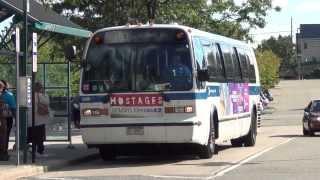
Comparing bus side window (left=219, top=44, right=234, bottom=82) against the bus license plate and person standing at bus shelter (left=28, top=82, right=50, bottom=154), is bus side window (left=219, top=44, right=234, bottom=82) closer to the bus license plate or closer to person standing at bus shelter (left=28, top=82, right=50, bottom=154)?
the bus license plate

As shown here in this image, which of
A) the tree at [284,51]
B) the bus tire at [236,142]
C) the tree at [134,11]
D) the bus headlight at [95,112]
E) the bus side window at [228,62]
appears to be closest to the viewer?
the bus headlight at [95,112]

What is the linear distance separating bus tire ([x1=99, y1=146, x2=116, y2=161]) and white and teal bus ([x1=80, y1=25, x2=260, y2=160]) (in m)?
0.08

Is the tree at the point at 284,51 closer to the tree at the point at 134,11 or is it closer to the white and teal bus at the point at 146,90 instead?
the tree at the point at 134,11

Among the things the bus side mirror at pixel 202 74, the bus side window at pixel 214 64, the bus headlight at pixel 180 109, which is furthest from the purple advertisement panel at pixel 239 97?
the bus headlight at pixel 180 109

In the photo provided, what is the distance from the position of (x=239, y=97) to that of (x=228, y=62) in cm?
153

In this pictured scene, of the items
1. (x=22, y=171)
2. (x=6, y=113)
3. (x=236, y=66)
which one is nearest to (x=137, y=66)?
(x=6, y=113)

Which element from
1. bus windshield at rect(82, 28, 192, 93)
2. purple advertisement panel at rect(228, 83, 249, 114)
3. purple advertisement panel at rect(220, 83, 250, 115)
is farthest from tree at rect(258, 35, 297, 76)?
bus windshield at rect(82, 28, 192, 93)

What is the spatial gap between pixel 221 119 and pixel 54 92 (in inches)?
252

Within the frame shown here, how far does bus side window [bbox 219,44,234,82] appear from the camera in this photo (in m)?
20.4

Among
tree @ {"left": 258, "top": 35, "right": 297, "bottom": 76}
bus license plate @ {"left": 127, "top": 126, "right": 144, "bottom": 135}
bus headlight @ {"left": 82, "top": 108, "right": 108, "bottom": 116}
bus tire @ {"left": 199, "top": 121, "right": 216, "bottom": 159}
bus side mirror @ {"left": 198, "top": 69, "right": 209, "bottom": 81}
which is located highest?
tree @ {"left": 258, "top": 35, "right": 297, "bottom": 76}

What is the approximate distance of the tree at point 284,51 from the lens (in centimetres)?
17050

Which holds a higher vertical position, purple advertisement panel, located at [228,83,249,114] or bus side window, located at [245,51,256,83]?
bus side window, located at [245,51,256,83]

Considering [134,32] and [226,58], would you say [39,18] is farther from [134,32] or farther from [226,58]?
[226,58]

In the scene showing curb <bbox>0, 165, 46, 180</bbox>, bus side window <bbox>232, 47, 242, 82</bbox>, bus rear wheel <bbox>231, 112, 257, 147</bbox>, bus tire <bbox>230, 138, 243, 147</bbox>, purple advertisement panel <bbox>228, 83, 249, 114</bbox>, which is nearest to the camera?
curb <bbox>0, 165, 46, 180</bbox>
